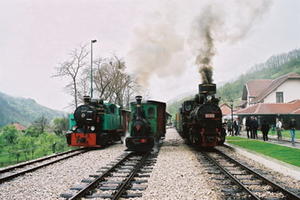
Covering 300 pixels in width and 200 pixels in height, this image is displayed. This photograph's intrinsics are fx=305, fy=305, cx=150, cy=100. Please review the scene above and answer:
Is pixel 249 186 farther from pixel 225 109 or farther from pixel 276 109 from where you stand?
pixel 225 109

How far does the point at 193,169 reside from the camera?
10.3 metres

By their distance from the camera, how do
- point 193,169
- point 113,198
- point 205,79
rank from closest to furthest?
point 113,198 → point 193,169 → point 205,79

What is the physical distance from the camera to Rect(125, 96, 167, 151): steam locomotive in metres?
14.0

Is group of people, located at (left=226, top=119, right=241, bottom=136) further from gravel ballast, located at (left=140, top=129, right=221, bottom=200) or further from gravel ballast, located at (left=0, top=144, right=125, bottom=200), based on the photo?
gravel ballast, located at (left=0, top=144, right=125, bottom=200)

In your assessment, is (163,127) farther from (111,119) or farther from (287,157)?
(287,157)

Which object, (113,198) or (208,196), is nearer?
(113,198)

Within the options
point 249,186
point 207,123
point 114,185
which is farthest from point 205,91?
point 114,185

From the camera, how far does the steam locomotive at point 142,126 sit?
13995mm

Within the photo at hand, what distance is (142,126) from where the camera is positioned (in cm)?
1397

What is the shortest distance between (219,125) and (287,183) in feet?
25.3

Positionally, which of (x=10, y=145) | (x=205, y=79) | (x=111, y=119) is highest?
(x=205, y=79)

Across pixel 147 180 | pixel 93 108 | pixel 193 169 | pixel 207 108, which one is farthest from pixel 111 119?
pixel 147 180

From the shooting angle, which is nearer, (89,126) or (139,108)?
(139,108)

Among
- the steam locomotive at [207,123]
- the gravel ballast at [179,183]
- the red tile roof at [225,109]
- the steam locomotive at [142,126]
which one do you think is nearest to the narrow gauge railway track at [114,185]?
the gravel ballast at [179,183]
